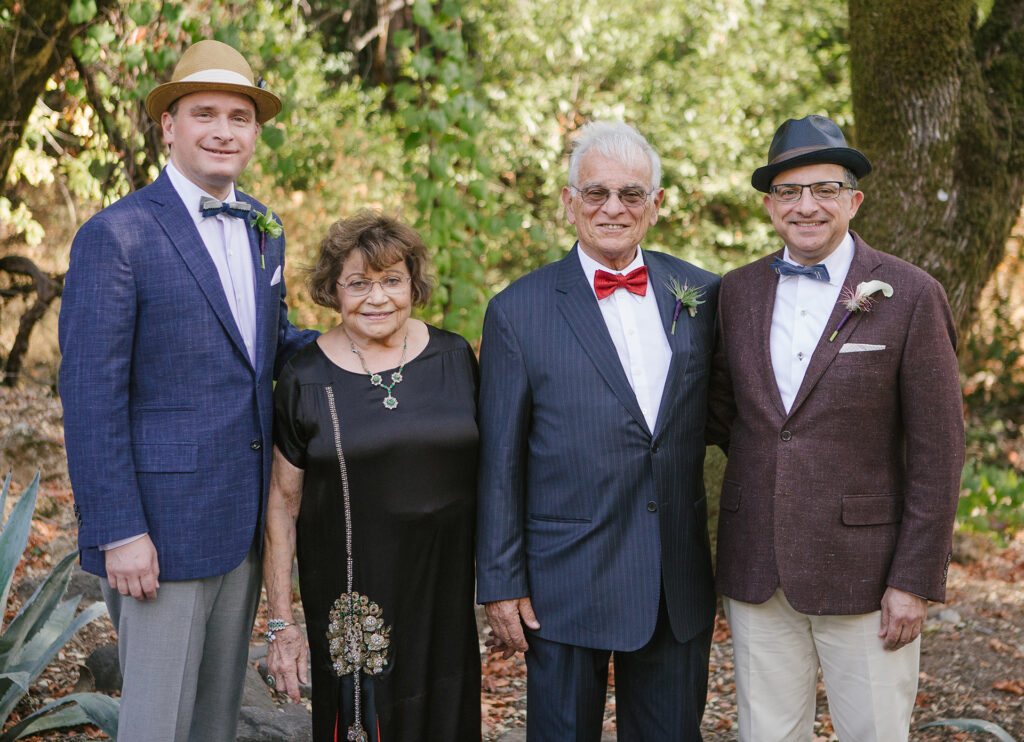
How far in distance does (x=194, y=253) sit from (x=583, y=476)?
1.24 m

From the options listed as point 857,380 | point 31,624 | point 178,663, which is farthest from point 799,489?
point 31,624

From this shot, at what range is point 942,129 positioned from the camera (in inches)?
186

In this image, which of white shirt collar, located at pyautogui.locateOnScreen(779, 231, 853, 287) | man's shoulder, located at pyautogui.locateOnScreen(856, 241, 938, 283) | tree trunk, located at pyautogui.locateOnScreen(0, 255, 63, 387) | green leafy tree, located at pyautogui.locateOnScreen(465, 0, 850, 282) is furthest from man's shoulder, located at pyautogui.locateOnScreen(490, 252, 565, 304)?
green leafy tree, located at pyautogui.locateOnScreen(465, 0, 850, 282)

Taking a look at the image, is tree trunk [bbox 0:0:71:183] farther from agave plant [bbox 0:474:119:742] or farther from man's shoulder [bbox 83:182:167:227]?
man's shoulder [bbox 83:182:167:227]

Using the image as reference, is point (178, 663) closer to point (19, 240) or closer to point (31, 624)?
point (31, 624)

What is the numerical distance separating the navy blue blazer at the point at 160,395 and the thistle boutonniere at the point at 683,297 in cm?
120

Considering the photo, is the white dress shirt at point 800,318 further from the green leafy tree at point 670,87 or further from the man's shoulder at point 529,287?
the green leafy tree at point 670,87

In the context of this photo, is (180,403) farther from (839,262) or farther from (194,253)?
(839,262)

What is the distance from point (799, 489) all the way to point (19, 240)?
8.81 meters

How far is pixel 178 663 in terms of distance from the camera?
2.70m

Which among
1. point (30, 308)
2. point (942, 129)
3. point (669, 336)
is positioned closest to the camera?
point (669, 336)

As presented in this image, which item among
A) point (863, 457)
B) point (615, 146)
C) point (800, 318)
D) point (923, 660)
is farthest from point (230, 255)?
point (923, 660)

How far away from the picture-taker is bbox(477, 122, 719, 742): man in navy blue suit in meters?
2.82

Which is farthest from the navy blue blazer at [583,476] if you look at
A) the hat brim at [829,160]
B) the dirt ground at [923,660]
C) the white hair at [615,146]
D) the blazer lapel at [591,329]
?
the dirt ground at [923,660]
